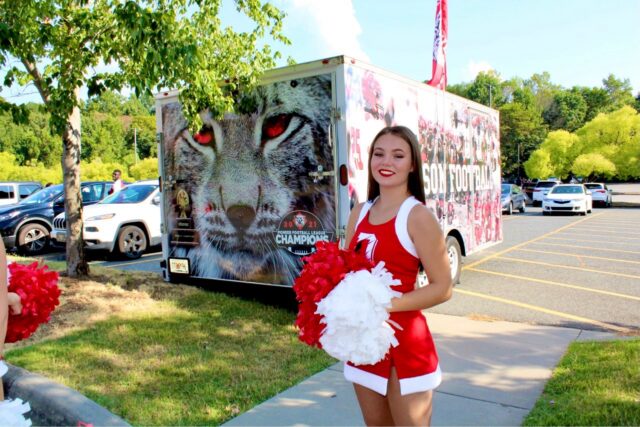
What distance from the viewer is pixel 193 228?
6.73 m

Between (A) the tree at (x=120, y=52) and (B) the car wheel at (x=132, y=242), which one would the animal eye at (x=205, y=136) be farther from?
(B) the car wheel at (x=132, y=242)

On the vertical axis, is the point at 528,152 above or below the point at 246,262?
above

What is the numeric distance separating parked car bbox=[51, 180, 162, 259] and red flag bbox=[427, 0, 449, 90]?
676 cm

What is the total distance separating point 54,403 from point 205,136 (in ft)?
12.5

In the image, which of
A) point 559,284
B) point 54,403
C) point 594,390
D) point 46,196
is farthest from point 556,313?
point 46,196

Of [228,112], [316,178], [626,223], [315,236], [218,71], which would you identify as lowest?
[626,223]

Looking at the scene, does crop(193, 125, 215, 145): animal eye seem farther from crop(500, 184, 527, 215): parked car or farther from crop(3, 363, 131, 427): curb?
crop(500, 184, 527, 215): parked car

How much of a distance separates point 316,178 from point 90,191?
10536mm

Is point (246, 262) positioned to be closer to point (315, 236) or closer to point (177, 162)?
point (315, 236)

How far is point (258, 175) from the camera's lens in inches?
237

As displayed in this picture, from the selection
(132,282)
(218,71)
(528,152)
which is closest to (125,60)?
(218,71)

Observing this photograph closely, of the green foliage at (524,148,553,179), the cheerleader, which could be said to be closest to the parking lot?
the cheerleader

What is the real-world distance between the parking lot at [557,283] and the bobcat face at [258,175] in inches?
95.8

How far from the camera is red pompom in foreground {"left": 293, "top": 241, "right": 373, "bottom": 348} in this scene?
2.00 meters
